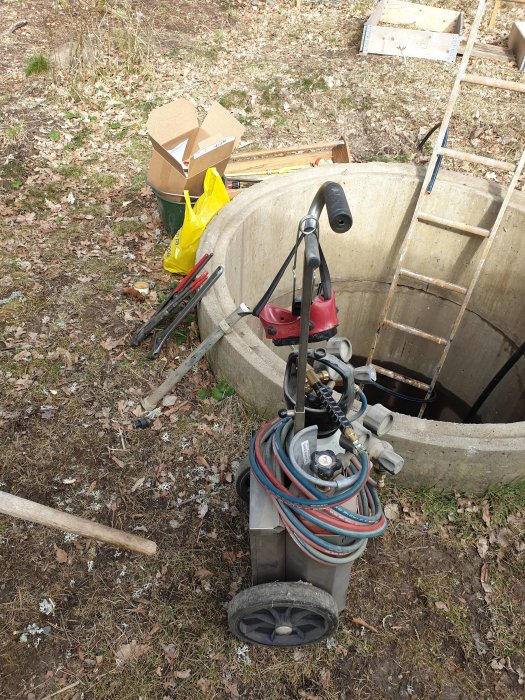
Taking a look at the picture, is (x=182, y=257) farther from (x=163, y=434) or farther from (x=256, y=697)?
(x=256, y=697)

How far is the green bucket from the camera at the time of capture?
505cm

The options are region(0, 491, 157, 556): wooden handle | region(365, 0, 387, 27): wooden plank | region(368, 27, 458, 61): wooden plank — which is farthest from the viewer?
region(365, 0, 387, 27): wooden plank

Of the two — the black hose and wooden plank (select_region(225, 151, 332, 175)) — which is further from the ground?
wooden plank (select_region(225, 151, 332, 175))

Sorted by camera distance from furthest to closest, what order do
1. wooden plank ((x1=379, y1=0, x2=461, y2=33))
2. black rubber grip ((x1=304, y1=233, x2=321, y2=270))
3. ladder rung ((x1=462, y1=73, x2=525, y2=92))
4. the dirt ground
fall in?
wooden plank ((x1=379, y1=0, x2=461, y2=33)) → ladder rung ((x1=462, y1=73, x2=525, y2=92)) → the dirt ground → black rubber grip ((x1=304, y1=233, x2=321, y2=270))

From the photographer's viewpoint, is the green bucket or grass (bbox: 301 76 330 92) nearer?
the green bucket

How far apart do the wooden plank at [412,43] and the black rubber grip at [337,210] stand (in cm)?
787

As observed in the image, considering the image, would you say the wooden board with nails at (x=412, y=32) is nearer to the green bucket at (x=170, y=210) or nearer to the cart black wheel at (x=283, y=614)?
the green bucket at (x=170, y=210)

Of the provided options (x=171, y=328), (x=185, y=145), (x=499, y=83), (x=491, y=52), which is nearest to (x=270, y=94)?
(x=185, y=145)

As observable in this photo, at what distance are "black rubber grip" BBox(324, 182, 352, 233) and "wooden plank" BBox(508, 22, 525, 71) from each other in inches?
324

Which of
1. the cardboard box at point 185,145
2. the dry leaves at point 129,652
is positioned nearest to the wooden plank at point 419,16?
the cardboard box at point 185,145

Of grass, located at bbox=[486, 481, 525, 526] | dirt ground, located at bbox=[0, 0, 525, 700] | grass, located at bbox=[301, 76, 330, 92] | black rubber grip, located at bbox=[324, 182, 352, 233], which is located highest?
black rubber grip, located at bbox=[324, 182, 352, 233]

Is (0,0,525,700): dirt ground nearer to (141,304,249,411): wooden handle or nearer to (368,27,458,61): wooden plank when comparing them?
(141,304,249,411): wooden handle

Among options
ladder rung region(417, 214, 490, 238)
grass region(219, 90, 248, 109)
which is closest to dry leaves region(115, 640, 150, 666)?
ladder rung region(417, 214, 490, 238)

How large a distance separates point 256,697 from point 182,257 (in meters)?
3.42
